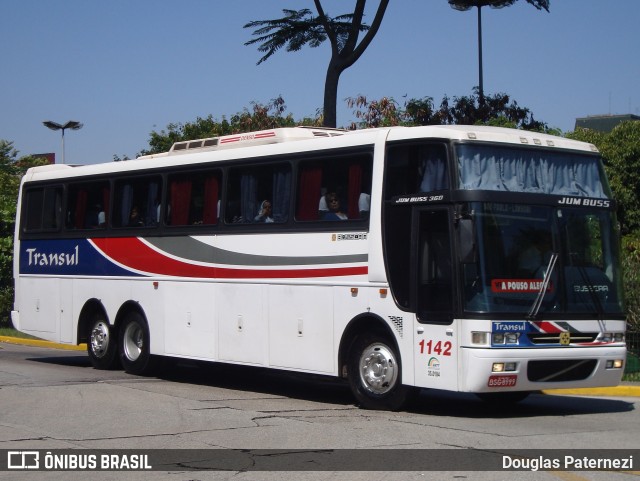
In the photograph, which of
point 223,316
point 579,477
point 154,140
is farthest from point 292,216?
point 154,140

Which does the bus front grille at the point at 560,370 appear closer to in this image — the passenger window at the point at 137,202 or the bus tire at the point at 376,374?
the bus tire at the point at 376,374

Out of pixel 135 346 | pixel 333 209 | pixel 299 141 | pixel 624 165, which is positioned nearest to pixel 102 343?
pixel 135 346

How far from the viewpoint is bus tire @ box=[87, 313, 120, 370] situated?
1902 centimetres

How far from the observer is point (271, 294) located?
1543 centimetres

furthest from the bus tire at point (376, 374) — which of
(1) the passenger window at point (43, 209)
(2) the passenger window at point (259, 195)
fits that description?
(1) the passenger window at point (43, 209)

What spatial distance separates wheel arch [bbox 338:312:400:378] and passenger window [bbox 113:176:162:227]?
16.8 ft

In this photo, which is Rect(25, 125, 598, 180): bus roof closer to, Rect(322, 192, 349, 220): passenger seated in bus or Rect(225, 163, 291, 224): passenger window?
Rect(225, 163, 291, 224): passenger window

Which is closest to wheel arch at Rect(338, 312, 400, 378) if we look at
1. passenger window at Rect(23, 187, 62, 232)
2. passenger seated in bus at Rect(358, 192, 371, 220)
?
passenger seated in bus at Rect(358, 192, 371, 220)

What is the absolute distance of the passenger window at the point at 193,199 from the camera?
54.3ft

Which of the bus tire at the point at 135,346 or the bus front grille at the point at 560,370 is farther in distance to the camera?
the bus tire at the point at 135,346

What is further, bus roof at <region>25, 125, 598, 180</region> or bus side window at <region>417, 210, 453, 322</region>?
bus roof at <region>25, 125, 598, 180</region>

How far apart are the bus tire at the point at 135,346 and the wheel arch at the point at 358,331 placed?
16.7ft

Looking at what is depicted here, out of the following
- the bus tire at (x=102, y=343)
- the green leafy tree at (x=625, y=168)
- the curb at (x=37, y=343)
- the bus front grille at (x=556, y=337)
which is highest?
the green leafy tree at (x=625, y=168)

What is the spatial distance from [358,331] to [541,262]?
2.66 metres
